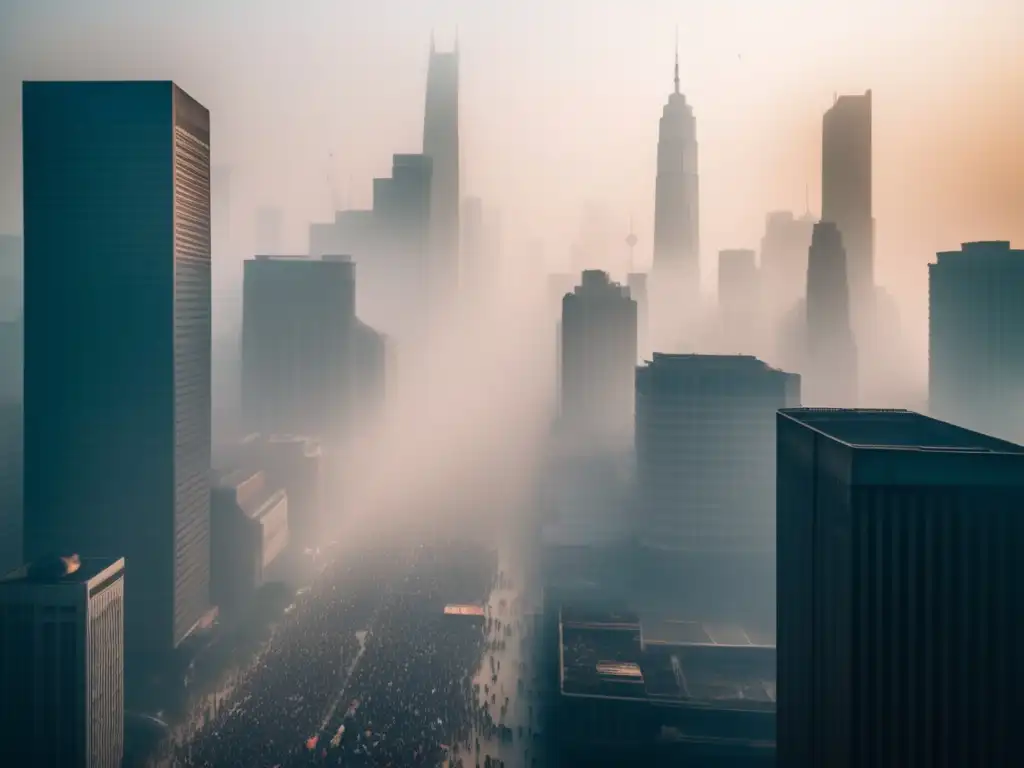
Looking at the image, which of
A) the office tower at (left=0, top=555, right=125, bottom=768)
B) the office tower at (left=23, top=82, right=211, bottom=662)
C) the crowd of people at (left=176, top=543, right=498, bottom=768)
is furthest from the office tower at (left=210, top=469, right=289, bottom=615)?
the office tower at (left=0, top=555, right=125, bottom=768)

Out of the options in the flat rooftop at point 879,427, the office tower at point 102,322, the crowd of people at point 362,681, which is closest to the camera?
the flat rooftop at point 879,427

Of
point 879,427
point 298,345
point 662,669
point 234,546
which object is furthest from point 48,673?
point 298,345

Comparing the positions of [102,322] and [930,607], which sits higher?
[102,322]

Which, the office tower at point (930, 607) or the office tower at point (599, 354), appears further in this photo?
the office tower at point (599, 354)

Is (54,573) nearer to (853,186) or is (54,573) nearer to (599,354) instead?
(599,354)

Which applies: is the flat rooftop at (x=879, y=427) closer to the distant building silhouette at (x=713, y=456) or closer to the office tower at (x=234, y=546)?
the office tower at (x=234, y=546)

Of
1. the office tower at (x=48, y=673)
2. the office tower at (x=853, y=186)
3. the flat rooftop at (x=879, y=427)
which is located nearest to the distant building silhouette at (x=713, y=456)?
the office tower at (x=48, y=673)

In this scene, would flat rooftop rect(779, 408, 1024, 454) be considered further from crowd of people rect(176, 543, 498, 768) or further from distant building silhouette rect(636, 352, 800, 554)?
distant building silhouette rect(636, 352, 800, 554)

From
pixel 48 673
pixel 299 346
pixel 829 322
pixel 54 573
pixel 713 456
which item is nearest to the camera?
pixel 48 673
